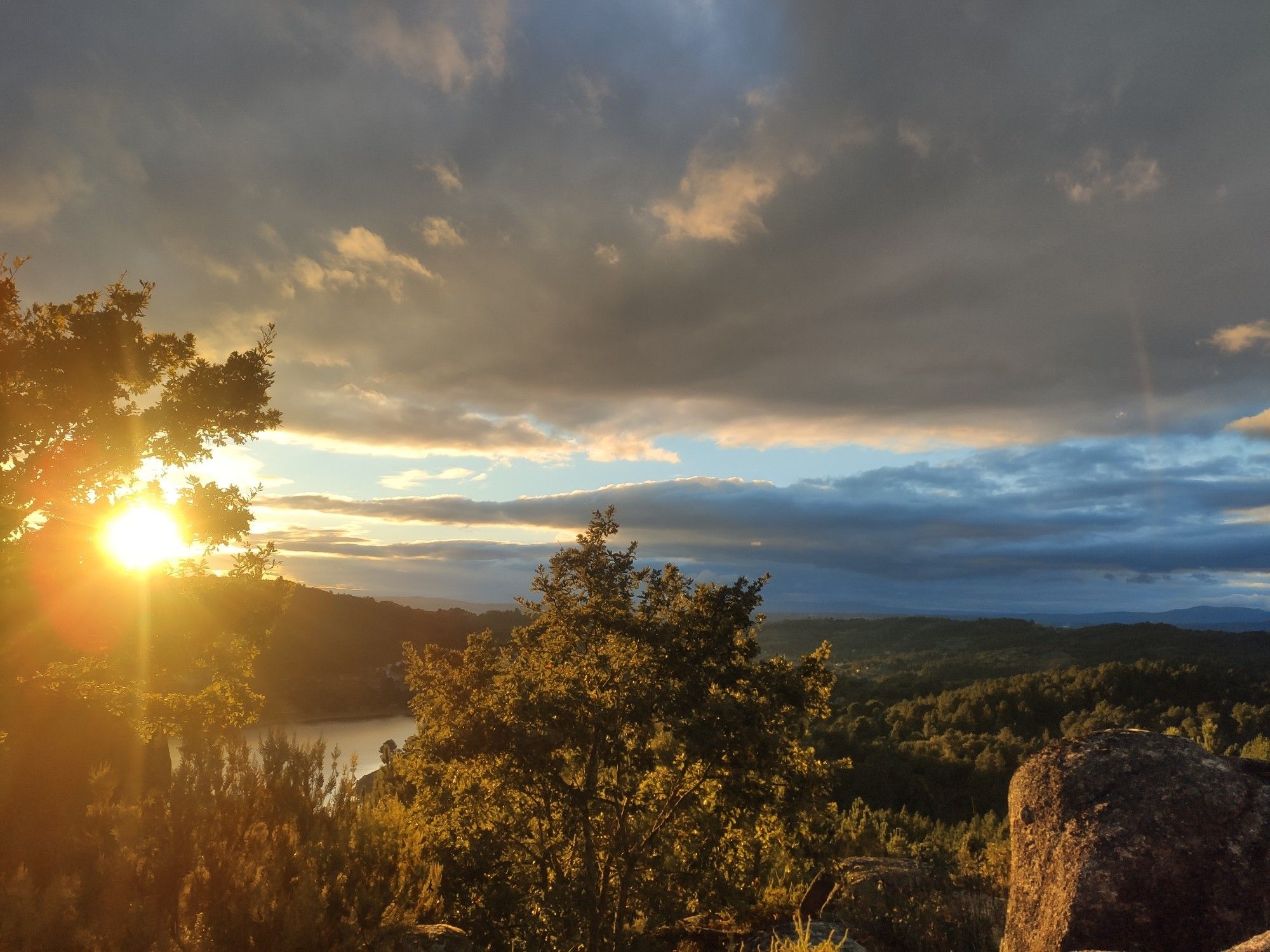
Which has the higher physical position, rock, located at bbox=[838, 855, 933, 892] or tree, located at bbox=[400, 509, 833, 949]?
tree, located at bbox=[400, 509, 833, 949]

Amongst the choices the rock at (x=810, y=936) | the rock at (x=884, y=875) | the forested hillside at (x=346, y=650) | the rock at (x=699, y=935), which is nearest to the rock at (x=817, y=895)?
the rock at (x=884, y=875)

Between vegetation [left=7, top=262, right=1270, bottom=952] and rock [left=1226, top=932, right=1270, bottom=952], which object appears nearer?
rock [left=1226, top=932, right=1270, bottom=952]

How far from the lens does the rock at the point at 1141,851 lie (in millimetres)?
6125

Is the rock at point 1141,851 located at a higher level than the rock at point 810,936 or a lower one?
higher

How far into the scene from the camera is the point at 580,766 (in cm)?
1002

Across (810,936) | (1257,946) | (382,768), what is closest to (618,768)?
(810,936)

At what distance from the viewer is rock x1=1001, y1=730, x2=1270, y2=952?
6.12 m

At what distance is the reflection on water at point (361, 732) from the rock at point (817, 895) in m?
29.0

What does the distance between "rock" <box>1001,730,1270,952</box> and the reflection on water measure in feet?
114

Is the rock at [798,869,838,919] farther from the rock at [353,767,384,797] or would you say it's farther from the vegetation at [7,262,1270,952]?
the rock at [353,767,384,797]

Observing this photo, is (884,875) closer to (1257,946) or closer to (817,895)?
(817,895)

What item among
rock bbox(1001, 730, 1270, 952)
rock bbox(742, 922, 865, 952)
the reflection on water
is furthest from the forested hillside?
rock bbox(1001, 730, 1270, 952)

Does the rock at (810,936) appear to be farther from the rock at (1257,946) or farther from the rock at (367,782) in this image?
the rock at (367,782)

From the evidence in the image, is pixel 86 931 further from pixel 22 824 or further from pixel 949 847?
pixel 949 847
